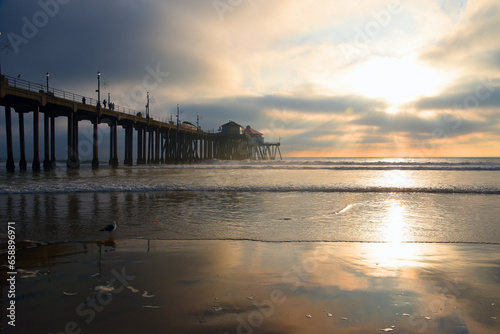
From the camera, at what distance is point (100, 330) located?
2.31m

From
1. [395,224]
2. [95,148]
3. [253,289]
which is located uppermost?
[95,148]

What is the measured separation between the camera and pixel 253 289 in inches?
122

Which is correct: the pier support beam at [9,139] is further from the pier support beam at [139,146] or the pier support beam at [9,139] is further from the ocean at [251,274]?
the ocean at [251,274]

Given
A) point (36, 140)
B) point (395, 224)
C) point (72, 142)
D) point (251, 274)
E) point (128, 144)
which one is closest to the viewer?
point (251, 274)

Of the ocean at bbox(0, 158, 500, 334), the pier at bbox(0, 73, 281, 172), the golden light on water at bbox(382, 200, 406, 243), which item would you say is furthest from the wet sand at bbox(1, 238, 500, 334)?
the pier at bbox(0, 73, 281, 172)

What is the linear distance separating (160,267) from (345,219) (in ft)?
16.1

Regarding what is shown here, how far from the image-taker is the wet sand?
2.45 metres

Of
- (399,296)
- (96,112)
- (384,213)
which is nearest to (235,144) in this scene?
(96,112)

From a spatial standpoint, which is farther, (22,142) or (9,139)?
(22,142)

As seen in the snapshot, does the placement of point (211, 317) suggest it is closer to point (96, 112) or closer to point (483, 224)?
point (483, 224)

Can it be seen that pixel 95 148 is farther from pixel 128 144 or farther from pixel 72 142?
pixel 128 144

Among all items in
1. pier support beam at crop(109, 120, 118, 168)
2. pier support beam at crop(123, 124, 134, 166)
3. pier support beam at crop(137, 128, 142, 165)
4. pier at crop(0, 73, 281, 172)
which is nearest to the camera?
pier at crop(0, 73, 281, 172)

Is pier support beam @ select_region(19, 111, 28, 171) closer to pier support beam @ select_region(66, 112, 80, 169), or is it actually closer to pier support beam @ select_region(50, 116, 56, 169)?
pier support beam @ select_region(50, 116, 56, 169)

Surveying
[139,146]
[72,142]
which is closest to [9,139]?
[72,142]
